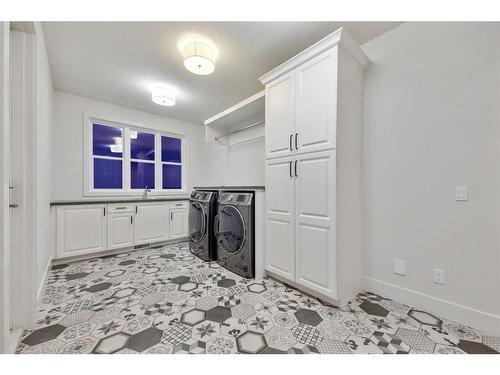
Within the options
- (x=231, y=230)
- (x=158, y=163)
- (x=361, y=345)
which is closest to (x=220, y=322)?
(x=361, y=345)

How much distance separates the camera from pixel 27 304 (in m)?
1.40

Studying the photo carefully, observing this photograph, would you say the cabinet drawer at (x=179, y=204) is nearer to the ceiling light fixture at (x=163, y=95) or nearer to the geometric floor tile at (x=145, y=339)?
the ceiling light fixture at (x=163, y=95)

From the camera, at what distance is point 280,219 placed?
2.04m

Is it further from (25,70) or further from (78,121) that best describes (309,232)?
(78,121)

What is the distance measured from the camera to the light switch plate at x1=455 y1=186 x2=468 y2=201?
1.46m

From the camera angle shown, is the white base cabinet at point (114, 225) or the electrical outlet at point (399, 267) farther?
the white base cabinet at point (114, 225)

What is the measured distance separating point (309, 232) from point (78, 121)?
3836 mm

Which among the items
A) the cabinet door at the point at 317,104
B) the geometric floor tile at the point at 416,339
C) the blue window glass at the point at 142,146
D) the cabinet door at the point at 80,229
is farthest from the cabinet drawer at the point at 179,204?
the geometric floor tile at the point at 416,339

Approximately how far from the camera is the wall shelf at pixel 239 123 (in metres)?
2.86

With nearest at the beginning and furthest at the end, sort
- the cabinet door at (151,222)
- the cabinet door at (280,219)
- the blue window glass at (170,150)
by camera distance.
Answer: the cabinet door at (280,219)
the cabinet door at (151,222)
the blue window glass at (170,150)

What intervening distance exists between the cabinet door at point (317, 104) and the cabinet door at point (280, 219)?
266mm

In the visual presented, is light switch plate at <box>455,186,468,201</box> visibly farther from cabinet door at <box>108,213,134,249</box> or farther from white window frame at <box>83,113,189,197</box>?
white window frame at <box>83,113,189,197</box>
